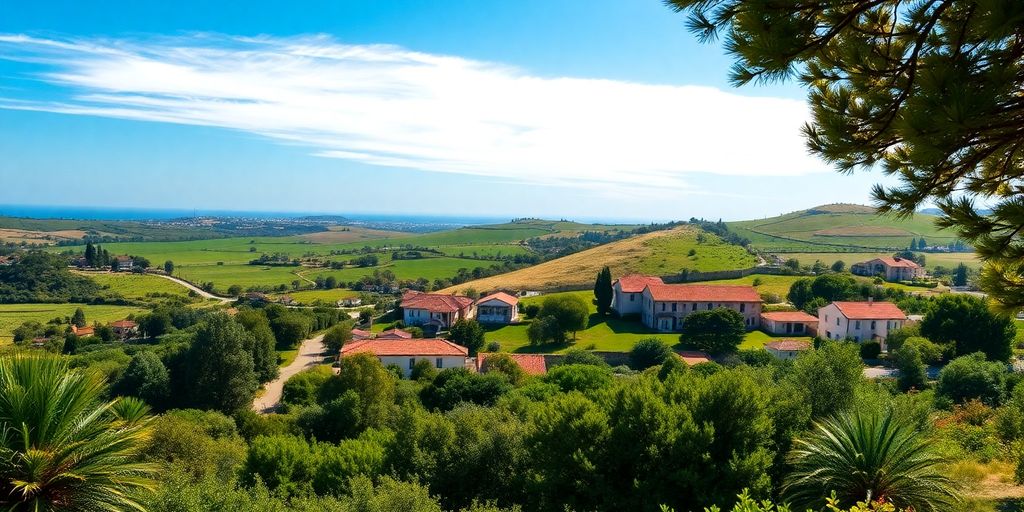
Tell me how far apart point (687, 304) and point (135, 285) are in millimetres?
88942

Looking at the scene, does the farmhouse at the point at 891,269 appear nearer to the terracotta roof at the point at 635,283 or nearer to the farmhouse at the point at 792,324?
the farmhouse at the point at 792,324

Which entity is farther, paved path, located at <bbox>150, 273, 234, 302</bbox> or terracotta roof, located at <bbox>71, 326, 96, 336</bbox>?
paved path, located at <bbox>150, 273, 234, 302</bbox>

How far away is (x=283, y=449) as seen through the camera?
17312 mm

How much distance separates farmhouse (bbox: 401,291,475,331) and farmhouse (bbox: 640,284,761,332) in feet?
61.1

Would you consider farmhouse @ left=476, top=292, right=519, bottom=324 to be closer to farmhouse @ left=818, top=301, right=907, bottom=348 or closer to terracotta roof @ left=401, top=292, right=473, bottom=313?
terracotta roof @ left=401, top=292, right=473, bottom=313

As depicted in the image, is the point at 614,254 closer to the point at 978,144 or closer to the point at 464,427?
the point at 464,427

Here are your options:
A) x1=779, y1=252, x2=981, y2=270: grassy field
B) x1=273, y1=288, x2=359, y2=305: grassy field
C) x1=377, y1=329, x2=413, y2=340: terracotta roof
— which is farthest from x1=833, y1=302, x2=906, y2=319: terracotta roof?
x1=273, y1=288, x2=359, y2=305: grassy field

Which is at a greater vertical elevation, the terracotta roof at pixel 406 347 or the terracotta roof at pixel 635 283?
the terracotta roof at pixel 635 283

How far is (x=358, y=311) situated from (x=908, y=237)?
132 meters

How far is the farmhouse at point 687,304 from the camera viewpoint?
55281mm

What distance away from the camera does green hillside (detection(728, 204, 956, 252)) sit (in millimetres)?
130125

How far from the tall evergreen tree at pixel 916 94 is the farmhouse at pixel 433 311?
52683 millimetres

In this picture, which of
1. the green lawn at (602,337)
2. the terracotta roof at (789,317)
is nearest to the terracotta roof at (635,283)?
the green lawn at (602,337)

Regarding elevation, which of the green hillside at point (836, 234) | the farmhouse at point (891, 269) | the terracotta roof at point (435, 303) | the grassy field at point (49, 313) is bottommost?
the grassy field at point (49, 313)
